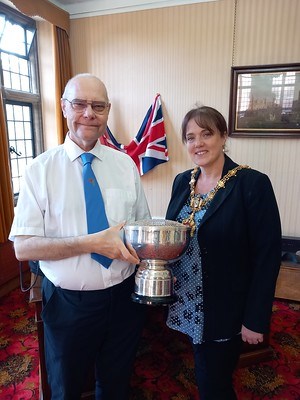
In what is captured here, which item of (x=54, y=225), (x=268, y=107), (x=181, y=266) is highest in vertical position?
(x=268, y=107)

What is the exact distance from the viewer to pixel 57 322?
1.07 m

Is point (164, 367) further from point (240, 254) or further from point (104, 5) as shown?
point (104, 5)

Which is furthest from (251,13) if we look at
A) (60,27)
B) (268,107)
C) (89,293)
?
(89,293)

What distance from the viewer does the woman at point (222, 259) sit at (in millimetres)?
1089

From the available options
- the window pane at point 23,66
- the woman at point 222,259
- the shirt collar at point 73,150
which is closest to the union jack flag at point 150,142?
the window pane at point 23,66

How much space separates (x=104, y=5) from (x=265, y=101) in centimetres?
207

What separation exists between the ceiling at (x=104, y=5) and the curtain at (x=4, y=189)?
5.07ft

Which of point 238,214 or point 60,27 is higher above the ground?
point 60,27

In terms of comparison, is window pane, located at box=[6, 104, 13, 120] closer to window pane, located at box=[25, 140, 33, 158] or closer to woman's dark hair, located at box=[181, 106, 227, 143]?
→ window pane, located at box=[25, 140, 33, 158]

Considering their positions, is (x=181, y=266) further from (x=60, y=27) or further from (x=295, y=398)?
(x=60, y=27)

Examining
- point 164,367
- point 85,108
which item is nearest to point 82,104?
point 85,108

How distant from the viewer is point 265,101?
308 cm

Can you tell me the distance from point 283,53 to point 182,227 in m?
2.75

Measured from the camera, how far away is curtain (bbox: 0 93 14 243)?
9.28ft
